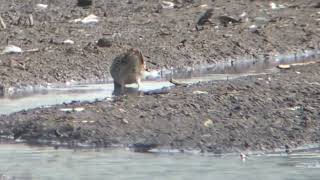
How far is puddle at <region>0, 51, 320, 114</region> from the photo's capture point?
13414 mm

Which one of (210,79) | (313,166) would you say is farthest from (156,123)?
(210,79)

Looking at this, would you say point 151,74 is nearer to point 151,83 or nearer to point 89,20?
point 151,83

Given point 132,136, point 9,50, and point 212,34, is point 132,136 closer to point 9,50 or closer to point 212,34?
point 9,50

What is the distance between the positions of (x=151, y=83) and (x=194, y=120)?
379cm

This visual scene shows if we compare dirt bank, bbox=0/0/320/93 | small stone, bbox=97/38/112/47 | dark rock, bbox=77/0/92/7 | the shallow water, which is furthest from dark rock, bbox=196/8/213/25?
the shallow water

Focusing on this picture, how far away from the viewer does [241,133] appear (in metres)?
10.7

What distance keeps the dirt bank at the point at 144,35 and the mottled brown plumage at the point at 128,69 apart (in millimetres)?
1122

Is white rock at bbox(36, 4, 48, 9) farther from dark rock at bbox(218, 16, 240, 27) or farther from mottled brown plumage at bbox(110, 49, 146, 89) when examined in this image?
mottled brown plumage at bbox(110, 49, 146, 89)

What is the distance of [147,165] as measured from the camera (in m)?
9.60

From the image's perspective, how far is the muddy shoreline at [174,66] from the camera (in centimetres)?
1077

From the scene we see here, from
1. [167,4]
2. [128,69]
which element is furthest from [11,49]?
[167,4]

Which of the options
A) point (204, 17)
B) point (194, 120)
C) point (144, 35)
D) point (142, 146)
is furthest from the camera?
point (204, 17)

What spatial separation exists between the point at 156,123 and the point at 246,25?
8962 millimetres

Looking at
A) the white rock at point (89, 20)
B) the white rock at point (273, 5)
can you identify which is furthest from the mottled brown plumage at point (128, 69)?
the white rock at point (273, 5)
